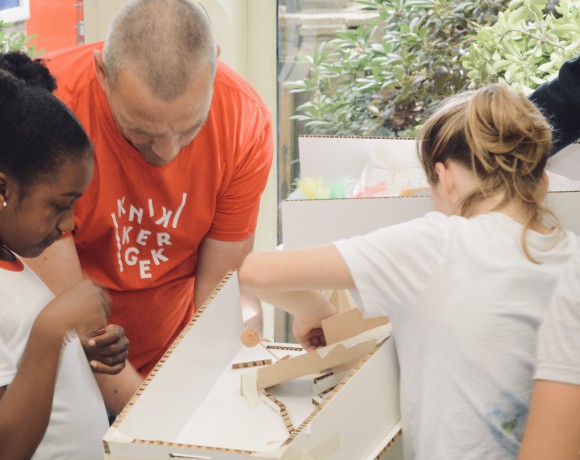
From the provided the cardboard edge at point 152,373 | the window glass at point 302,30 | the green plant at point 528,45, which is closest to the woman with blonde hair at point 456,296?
the cardboard edge at point 152,373

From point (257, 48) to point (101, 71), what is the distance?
1.51m

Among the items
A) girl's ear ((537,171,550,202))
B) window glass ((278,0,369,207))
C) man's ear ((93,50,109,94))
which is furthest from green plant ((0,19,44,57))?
girl's ear ((537,171,550,202))

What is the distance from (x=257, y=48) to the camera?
286 cm

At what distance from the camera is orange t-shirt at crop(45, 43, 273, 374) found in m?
1.51

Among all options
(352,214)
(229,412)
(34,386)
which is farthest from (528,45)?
(34,386)

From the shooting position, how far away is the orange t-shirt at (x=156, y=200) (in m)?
1.51

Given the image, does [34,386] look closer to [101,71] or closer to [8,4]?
[101,71]

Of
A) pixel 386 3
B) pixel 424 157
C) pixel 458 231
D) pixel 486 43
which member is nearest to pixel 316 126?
pixel 386 3

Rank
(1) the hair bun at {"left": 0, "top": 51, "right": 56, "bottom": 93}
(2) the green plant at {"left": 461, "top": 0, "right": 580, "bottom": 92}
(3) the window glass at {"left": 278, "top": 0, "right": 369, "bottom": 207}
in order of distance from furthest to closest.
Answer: (3) the window glass at {"left": 278, "top": 0, "right": 369, "bottom": 207} < (2) the green plant at {"left": 461, "top": 0, "right": 580, "bottom": 92} < (1) the hair bun at {"left": 0, "top": 51, "right": 56, "bottom": 93}

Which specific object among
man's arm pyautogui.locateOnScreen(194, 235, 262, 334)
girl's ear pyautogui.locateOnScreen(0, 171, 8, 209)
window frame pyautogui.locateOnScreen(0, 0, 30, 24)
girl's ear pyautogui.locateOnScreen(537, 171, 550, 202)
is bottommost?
man's arm pyautogui.locateOnScreen(194, 235, 262, 334)

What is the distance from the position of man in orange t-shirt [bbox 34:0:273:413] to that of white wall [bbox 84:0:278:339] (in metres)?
1.02

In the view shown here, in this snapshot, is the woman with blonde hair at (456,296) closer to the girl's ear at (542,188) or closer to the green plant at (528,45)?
the girl's ear at (542,188)

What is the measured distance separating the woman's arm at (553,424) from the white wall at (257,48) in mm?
1887

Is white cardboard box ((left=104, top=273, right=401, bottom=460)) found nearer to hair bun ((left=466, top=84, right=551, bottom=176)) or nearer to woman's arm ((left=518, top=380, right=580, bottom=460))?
woman's arm ((left=518, top=380, right=580, bottom=460))
